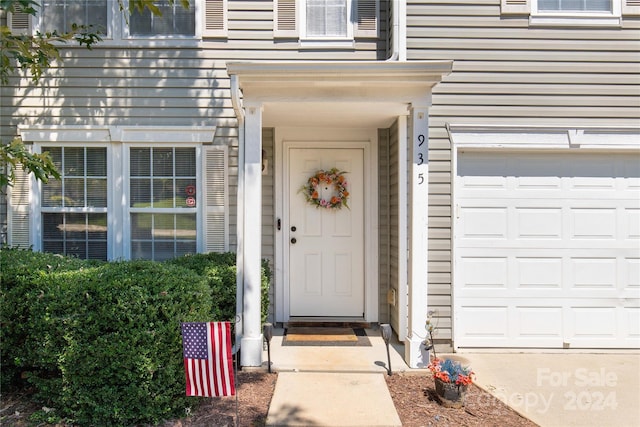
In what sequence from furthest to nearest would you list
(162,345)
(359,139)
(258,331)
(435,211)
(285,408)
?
(359,139) → (435,211) → (258,331) → (285,408) → (162,345)

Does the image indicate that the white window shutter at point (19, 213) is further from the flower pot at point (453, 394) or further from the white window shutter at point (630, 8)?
the white window shutter at point (630, 8)

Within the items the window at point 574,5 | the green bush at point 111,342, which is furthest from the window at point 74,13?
the window at point 574,5

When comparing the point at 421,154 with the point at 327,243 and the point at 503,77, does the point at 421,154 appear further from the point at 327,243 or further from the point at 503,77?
the point at 327,243

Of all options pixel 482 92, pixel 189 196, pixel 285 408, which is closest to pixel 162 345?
pixel 285 408

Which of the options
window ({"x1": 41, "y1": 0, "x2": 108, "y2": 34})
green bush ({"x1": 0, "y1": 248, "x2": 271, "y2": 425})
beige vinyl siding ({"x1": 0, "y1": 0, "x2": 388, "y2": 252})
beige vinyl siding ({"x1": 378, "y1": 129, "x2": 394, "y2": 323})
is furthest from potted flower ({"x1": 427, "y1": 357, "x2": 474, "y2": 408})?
window ({"x1": 41, "y1": 0, "x2": 108, "y2": 34})

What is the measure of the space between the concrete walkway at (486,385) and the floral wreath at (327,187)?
5.09ft

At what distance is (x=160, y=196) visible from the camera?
470cm

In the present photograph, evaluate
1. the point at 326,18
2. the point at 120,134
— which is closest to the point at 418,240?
the point at 326,18

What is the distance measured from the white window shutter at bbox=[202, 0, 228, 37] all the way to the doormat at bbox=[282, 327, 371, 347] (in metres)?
3.35

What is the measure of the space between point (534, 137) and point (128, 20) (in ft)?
14.9

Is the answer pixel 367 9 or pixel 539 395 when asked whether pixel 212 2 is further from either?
pixel 539 395

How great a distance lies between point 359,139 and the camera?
5062 mm

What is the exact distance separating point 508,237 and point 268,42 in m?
3.34

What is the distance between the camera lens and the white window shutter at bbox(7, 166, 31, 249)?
466 centimetres
